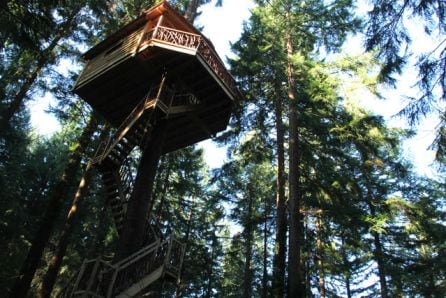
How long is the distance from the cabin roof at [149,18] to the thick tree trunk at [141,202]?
3.89 meters

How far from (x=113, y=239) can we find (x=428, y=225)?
54.8 feet

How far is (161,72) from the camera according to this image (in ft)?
40.7

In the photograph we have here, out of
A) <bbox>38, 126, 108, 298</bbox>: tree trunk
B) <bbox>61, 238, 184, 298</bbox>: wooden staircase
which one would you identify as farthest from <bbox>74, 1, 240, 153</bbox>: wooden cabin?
<bbox>61, 238, 184, 298</bbox>: wooden staircase

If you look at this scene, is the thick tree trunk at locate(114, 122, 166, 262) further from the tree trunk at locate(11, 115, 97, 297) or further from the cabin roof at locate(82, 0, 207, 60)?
the tree trunk at locate(11, 115, 97, 297)

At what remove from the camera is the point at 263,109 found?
1634cm

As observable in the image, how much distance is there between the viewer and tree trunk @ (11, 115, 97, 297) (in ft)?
37.4

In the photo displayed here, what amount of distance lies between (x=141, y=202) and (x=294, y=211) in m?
4.99

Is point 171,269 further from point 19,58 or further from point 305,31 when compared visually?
point 19,58

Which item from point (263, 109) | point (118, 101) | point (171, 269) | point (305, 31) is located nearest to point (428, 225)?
point (263, 109)

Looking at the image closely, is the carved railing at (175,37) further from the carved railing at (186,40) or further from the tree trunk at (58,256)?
the tree trunk at (58,256)

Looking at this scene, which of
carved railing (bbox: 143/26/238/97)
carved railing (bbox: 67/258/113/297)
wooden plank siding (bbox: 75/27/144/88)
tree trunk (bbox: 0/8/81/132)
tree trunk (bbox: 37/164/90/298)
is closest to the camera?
carved railing (bbox: 67/258/113/297)

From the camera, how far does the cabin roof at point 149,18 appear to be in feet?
41.4

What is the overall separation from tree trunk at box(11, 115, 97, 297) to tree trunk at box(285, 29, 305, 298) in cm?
813

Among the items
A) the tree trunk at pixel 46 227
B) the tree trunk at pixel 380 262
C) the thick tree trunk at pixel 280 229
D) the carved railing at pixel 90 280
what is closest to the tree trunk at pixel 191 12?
the thick tree trunk at pixel 280 229
